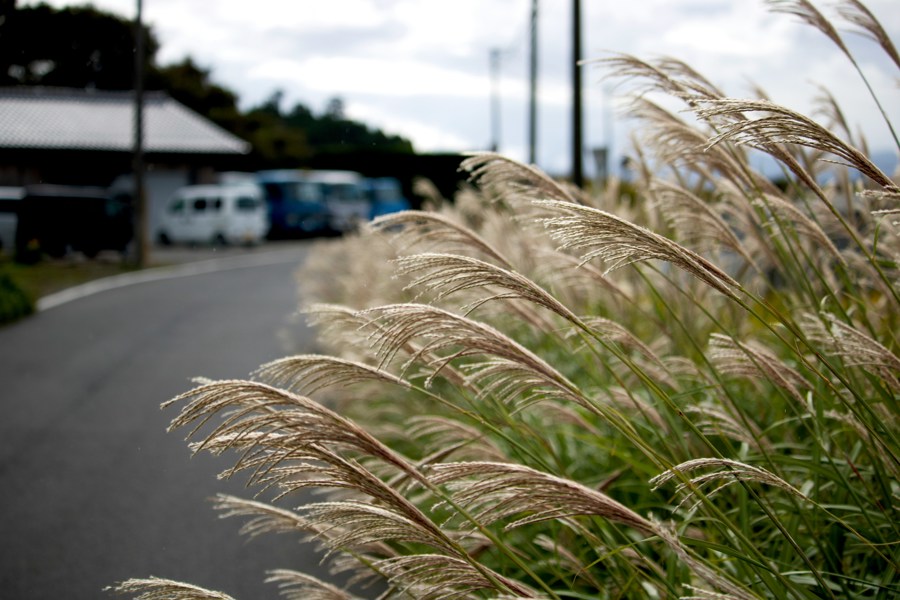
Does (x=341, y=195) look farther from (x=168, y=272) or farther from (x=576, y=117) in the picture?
(x=576, y=117)

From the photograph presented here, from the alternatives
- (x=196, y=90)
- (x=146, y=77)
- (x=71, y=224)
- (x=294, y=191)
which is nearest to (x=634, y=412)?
(x=71, y=224)

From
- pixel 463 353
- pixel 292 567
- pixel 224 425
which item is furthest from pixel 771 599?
pixel 292 567

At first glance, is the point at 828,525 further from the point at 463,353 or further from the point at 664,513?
the point at 463,353

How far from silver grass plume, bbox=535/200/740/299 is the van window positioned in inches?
1214

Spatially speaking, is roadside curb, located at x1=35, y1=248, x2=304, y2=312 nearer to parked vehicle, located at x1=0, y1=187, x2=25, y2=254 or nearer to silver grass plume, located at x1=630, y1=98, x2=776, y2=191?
parked vehicle, located at x1=0, y1=187, x2=25, y2=254

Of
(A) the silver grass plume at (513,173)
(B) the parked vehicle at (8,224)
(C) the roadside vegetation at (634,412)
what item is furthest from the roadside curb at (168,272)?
(A) the silver grass plume at (513,173)

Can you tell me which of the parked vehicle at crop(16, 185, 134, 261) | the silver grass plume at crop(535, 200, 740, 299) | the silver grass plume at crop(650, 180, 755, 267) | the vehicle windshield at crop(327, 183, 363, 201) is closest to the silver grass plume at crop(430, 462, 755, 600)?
the silver grass plume at crop(535, 200, 740, 299)

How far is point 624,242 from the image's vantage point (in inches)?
71.8

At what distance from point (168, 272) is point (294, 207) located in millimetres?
14388

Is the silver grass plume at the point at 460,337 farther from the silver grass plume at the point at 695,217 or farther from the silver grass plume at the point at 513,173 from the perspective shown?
the silver grass plume at the point at 695,217

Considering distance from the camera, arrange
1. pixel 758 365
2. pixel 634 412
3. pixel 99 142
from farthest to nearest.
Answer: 1. pixel 99 142
2. pixel 634 412
3. pixel 758 365

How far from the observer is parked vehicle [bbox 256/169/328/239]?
1441 inches

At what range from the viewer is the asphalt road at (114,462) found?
457 centimetres

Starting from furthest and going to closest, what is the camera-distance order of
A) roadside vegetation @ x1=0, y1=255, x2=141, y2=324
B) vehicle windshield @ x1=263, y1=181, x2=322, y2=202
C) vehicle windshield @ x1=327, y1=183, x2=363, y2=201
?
1. vehicle windshield @ x1=327, y1=183, x2=363, y2=201
2. vehicle windshield @ x1=263, y1=181, x2=322, y2=202
3. roadside vegetation @ x1=0, y1=255, x2=141, y2=324
